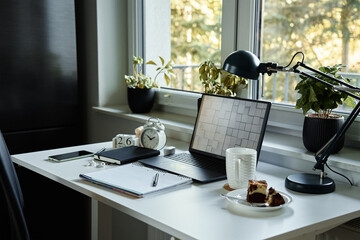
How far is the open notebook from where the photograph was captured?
4.91ft

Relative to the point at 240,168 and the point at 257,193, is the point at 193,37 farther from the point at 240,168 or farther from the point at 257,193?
the point at 257,193

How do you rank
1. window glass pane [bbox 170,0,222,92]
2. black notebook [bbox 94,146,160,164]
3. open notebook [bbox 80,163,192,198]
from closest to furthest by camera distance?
open notebook [bbox 80,163,192,198]
black notebook [bbox 94,146,160,164]
window glass pane [bbox 170,0,222,92]

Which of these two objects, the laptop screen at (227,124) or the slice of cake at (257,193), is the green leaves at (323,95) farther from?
the slice of cake at (257,193)

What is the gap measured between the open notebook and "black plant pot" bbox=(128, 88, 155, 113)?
804 millimetres

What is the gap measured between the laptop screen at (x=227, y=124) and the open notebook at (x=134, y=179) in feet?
0.95

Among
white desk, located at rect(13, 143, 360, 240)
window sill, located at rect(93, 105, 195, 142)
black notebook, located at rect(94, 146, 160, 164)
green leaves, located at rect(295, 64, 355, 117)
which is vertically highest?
green leaves, located at rect(295, 64, 355, 117)

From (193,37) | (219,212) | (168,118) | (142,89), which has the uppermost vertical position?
(193,37)

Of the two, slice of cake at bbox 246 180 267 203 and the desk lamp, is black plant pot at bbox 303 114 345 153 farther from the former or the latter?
slice of cake at bbox 246 180 267 203

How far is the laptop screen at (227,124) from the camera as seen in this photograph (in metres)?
1.76

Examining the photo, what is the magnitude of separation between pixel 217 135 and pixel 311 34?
76 cm

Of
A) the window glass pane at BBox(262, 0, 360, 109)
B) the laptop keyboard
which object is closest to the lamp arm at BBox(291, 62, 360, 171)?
the laptop keyboard

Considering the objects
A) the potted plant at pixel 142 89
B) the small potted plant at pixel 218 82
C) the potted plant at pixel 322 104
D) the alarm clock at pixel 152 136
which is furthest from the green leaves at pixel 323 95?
the potted plant at pixel 142 89

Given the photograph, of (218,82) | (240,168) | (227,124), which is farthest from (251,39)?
(240,168)

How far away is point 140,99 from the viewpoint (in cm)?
253
